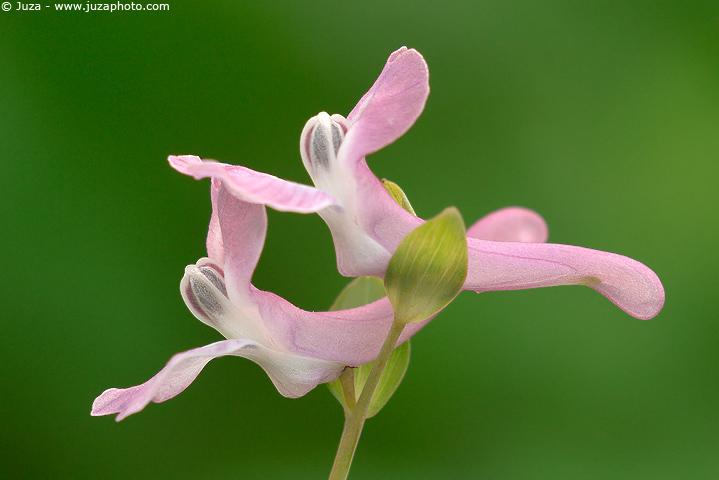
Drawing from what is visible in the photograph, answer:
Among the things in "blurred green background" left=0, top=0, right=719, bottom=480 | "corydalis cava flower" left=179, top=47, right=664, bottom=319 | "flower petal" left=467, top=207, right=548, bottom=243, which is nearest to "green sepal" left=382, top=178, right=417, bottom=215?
"corydalis cava flower" left=179, top=47, right=664, bottom=319

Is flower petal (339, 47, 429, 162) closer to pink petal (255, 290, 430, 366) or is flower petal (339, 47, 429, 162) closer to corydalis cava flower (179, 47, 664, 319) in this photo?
corydalis cava flower (179, 47, 664, 319)

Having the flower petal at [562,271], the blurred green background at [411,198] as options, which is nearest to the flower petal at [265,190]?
the flower petal at [562,271]

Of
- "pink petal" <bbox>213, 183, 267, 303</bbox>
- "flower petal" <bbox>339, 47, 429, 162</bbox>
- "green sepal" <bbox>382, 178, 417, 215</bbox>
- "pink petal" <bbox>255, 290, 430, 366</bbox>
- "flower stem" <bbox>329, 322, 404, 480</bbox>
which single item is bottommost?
"flower stem" <bbox>329, 322, 404, 480</bbox>

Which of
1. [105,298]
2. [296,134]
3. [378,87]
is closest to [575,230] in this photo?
[296,134]

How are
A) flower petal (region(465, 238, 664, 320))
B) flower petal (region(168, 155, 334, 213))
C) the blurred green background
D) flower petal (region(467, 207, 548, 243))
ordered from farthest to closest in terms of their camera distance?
the blurred green background → flower petal (region(467, 207, 548, 243)) → flower petal (region(465, 238, 664, 320)) → flower petal (region(168, 155, 334, 213))

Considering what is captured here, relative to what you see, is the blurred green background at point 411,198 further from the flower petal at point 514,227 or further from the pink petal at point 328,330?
the pink petal at point 328,330

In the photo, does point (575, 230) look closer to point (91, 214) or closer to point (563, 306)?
point (563, 306)
